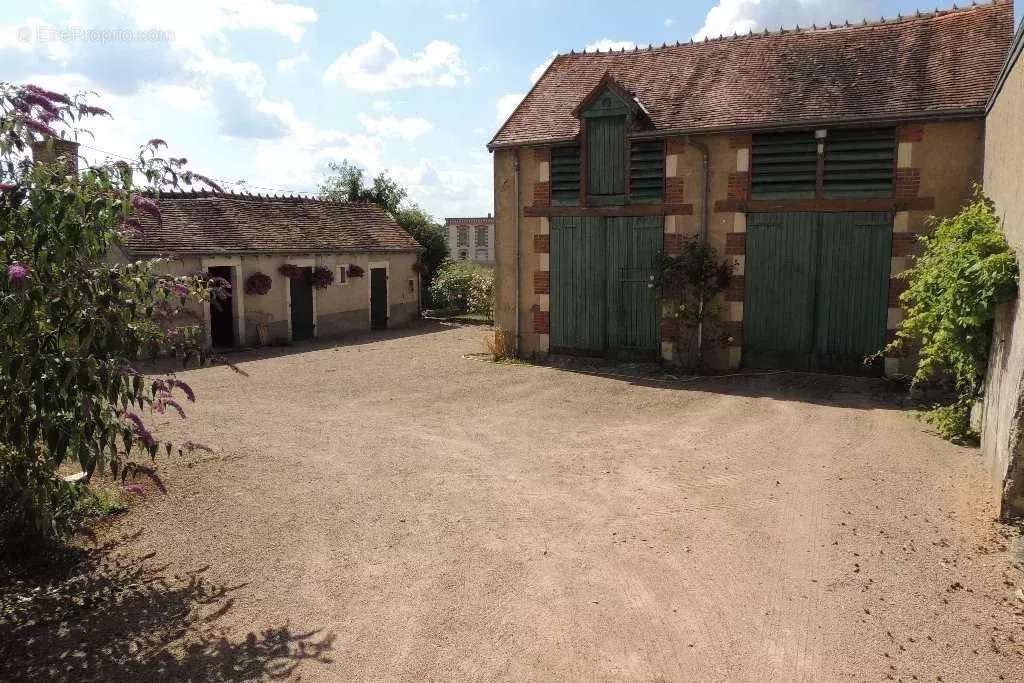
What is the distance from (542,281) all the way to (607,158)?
8.68 ft

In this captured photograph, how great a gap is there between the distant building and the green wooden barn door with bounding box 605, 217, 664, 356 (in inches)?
1238

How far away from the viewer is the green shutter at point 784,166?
11.9 metres

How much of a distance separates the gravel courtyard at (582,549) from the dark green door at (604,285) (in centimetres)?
354

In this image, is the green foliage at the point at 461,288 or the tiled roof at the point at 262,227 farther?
the green foliage at the point at 461,288

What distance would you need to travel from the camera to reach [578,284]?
558 inches

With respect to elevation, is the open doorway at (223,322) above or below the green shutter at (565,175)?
below

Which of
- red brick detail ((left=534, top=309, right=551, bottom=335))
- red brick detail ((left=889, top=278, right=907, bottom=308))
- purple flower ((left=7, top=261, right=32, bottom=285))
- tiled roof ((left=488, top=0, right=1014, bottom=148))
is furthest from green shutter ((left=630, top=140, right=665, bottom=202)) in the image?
purple flower ((left=7, top=261, right=32, bottom=285))

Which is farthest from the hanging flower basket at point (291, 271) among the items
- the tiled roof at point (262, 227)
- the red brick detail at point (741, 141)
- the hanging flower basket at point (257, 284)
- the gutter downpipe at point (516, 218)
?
the red brick detail at point (741, 141)

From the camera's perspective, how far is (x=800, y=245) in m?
12.1

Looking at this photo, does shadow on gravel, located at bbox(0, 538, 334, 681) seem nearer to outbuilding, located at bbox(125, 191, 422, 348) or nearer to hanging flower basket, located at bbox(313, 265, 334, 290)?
outbuilding, located at bbox(125, 191, 422, 348)

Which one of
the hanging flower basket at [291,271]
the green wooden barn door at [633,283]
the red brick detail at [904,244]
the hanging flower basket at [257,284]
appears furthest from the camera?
the hanging flower basket at [291,271]

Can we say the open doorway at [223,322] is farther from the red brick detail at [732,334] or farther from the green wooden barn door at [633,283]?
the red brick detail at [732,334]

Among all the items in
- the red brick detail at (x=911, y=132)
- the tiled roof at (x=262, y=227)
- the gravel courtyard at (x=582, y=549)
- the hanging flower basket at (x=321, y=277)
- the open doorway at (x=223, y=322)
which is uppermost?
the red brick detail at (x=911, y=132)

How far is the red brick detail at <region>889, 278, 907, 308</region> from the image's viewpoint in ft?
37.5
